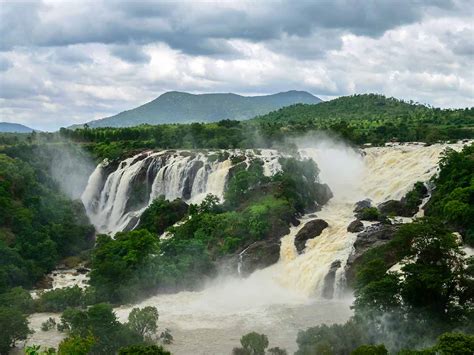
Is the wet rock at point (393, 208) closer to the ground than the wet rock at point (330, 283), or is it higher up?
higher up

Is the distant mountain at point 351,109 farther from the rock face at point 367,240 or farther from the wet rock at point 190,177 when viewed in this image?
the rock face at point 367,240

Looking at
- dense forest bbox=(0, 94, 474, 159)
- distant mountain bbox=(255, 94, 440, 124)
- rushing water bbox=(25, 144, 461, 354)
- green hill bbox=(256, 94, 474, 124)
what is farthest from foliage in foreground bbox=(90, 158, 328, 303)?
distant mountain bbox=(255, 94, 440, 124)

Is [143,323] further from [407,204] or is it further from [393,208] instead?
[407,204]

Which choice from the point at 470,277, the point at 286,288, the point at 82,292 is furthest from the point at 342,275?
the point at 82,292

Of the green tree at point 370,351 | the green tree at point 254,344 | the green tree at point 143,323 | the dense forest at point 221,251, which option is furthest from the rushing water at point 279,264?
the green tree at point 370,351

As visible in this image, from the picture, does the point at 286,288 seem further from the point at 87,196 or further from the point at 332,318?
the point at 87,196

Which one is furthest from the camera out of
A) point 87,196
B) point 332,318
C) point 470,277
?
point 87,196
